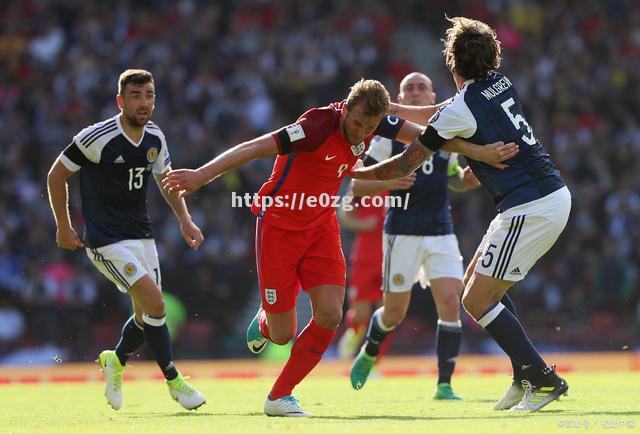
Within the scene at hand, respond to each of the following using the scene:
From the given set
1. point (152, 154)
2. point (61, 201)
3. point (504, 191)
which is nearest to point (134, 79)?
point (152, 154)

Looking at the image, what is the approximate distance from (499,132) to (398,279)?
3.55 m

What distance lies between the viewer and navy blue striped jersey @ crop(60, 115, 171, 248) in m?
9.76

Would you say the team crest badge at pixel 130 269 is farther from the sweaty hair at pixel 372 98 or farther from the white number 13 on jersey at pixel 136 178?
the sweaty hair at pixel 372 98

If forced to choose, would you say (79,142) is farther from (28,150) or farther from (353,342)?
(28,150)

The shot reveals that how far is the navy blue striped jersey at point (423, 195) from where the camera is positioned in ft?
37.8

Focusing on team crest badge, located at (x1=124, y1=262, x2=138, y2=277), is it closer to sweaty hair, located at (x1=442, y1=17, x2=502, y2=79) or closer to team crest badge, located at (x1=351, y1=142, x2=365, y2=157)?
team crest badge, located at (x1=351, y1=142, x2=365, y2=157)

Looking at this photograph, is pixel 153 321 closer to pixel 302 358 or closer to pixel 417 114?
pixel 302 358

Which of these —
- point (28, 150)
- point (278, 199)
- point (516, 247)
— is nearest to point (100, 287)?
point (28, 150)

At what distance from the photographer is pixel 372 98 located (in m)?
8.21

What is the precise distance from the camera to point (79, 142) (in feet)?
31.8

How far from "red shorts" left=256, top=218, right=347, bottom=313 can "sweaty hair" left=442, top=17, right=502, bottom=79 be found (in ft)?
5.34

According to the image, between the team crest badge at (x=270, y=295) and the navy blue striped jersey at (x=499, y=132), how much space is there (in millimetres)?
1709

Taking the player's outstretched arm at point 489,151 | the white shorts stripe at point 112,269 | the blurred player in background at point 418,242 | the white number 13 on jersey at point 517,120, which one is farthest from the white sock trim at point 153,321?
the white number 13 on jersey at point 517,120

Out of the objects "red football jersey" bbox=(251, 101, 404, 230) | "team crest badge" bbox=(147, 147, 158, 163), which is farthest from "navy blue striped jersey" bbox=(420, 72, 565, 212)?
"team crest badge" bbox=(147, 147, 158, 163)
